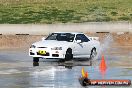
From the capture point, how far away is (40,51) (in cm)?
2398

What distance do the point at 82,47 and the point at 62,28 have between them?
57.4ft

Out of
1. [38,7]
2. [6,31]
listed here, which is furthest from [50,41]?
[38,7]

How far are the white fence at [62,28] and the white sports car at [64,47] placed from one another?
15791 mm

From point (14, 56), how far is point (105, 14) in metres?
28.5

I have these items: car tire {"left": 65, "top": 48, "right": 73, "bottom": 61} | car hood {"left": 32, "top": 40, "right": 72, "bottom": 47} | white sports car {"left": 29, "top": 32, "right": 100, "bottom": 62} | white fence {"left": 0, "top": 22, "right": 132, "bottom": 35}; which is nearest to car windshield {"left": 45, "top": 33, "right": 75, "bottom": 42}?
white sports car {"left": 29, "top": 32, "right": 100, "bottom": 62}

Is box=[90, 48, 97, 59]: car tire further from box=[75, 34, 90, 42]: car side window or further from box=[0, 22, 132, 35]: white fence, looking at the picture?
box=[0, 22, 132, 35]: white fence

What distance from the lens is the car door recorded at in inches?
1000

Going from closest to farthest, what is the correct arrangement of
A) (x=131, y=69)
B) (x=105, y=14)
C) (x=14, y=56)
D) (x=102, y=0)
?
1. (x=131, y=69)
2. (x=14, y=56)
3. (x=105, y=14)
4. (x=102, y=0)

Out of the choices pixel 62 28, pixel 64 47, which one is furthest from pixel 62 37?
pixel 62 28

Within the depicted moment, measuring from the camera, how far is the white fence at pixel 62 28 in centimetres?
4284

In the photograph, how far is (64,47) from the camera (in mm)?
24203

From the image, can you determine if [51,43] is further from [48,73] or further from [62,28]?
[62,28]

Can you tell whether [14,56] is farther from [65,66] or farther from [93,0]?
[93,0]

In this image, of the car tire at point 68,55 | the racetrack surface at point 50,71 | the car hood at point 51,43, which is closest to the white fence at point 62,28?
the racetrack surface at point 50,71
